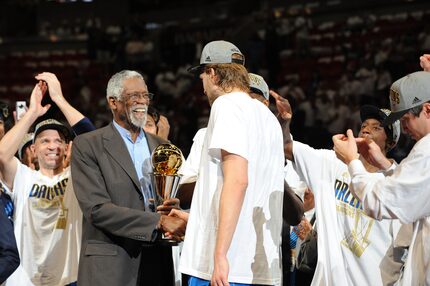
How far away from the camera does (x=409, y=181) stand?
3.83m

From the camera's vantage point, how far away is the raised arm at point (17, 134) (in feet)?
17.7

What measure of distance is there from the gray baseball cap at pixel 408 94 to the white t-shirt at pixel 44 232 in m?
2.58

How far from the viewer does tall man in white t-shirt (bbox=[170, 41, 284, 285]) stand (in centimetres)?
383

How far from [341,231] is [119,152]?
4.65 feet

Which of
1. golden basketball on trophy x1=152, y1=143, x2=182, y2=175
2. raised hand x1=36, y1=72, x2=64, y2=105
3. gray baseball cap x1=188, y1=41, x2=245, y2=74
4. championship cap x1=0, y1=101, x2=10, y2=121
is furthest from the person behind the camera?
championship cap x1=0, y1=101, x2=10, y2=121

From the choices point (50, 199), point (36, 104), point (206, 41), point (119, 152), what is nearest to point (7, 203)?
point (50, 199)

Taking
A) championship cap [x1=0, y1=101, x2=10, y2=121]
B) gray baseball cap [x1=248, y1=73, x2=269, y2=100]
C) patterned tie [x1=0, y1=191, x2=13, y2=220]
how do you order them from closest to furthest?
gray baseball cap [x1=248, y1=73, x2=269, y2=100] < patterned tie [x1=0, y1=191, x2=13, y2=220] < championship cap [x1=0, y1=101, x2=10, y2=121]

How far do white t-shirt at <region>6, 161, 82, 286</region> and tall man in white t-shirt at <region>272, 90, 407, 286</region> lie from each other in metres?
1.70

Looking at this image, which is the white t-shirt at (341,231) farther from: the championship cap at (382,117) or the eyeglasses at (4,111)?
the eyeglasses at (4,111)

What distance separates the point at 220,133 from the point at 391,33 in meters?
13.7

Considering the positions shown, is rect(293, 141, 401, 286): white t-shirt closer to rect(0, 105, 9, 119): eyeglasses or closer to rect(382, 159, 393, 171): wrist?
rect(382, 159, 393, 171): wrist

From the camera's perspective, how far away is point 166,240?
4738 mm

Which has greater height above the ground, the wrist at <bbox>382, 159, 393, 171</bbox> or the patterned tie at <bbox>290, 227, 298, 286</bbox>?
the wrist at <bbox>382, 159, 393, 171</bbox>

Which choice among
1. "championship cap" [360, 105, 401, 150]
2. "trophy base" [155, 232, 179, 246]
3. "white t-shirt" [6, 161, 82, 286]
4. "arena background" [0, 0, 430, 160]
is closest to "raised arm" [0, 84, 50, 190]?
"white t-shirt" [6, 161, 82, 286]
